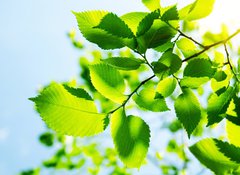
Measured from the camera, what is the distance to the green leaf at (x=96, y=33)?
2.81 feet

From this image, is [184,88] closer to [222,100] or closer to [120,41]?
[222,100]

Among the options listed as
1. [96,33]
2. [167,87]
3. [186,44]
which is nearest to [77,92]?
[96,33]

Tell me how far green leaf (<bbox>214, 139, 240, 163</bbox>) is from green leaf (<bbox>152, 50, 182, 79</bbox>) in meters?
0.22

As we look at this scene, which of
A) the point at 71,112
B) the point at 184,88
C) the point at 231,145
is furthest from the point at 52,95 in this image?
the point at 231,145

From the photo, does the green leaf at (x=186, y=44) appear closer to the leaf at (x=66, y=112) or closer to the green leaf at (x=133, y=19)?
the green leaf at (x=133, y=19)

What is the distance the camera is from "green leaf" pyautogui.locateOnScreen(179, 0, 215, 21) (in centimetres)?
92

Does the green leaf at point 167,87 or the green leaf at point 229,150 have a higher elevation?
the green leaf at point 167,87

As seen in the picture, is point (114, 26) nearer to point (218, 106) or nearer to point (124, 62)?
point (124, 62)

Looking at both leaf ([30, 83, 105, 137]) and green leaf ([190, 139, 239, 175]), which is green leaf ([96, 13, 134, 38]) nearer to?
leaf ([30, 83, 105, 137])

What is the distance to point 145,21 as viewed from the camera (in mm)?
838

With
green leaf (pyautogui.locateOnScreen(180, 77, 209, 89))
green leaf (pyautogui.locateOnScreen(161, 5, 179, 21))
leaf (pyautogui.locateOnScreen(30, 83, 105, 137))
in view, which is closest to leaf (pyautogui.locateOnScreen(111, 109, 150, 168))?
leaf (pyautogui.locateOnScreen(30, 83, 105, 137))

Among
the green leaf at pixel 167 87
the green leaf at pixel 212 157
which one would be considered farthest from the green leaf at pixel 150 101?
the green leaf at pixel 212 157

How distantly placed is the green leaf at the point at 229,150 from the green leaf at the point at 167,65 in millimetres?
220

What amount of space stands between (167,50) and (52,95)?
1.05 ft
